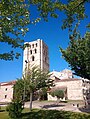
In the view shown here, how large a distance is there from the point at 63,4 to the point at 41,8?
156cm

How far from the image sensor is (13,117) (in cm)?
2417

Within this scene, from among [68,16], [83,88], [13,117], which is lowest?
[13,117]

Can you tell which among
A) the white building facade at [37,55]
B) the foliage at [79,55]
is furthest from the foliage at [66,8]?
the white building facade at [37,55]

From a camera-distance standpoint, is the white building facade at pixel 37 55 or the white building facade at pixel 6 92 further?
the white building facade at pixel 37 55

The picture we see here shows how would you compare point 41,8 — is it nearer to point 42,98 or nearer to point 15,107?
point 15,107

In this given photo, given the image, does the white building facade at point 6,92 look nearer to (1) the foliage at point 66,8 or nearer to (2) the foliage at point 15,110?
(2) the foliage at point 15,110

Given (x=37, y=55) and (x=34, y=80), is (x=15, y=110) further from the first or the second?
(x=37, y=55)

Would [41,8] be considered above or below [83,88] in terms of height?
above

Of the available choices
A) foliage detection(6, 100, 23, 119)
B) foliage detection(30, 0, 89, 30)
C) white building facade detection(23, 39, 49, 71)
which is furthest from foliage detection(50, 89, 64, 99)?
foliage detection(30, 0, 89, 30)

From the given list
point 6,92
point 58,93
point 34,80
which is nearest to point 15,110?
point 34,80

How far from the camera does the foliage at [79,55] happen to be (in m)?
24.5

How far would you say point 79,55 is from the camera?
25.4m

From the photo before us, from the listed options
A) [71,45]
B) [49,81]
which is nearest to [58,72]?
[49,81]

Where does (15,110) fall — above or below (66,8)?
below
